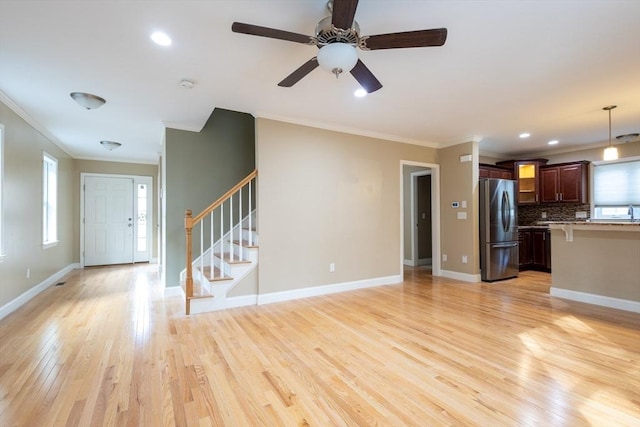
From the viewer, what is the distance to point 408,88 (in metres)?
3.25

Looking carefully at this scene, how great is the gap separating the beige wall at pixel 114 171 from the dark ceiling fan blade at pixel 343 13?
23.6ft

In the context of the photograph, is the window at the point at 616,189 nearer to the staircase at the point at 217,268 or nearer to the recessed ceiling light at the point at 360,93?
the recessed ceiling light at the point at 360,93

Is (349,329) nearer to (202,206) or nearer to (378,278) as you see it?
(378,278)

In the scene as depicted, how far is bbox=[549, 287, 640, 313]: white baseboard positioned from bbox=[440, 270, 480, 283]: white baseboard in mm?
1072

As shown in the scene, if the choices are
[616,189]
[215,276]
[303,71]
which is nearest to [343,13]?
[303,71]

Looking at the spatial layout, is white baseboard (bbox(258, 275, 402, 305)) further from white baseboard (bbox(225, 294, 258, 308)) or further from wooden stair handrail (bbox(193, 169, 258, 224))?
wooden stair handrail (bbox(193, 169, 258, 224))

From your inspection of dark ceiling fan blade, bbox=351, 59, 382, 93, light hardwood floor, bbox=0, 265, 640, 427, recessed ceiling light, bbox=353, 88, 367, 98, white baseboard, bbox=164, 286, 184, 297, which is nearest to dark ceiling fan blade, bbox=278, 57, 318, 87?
dark ceiling fan blade, bbox=351, 59, 382, 93

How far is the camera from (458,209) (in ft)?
18.0

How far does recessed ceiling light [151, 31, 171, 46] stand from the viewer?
225 centimetres

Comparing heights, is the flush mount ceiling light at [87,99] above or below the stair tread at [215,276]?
above

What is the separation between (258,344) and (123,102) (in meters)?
3.23

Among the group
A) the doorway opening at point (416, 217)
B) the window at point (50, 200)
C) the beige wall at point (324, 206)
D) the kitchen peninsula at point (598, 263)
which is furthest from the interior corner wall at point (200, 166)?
the kitchen peninsula at point (598, 263)

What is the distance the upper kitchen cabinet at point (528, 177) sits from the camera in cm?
644

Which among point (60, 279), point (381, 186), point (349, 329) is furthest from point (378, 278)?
point (60, 279)
